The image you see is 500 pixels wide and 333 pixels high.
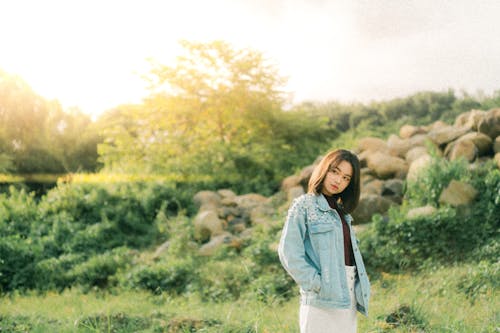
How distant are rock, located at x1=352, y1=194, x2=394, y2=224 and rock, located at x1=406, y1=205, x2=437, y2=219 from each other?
0.77 m

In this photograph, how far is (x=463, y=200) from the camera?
280 inches

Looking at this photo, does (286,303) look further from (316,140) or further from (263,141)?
(316,140)

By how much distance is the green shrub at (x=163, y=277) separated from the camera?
23.4 feet

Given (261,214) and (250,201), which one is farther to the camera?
(250,201)

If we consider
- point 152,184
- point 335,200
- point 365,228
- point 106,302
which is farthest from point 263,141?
point 335,200

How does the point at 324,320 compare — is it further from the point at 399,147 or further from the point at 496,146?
the point at 399,147

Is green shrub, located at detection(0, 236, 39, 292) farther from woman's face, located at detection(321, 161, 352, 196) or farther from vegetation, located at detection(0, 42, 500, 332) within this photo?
woman's face, located at detection(321, 161, 352, 196)

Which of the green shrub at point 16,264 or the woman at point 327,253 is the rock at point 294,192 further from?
the woman at point 327,253

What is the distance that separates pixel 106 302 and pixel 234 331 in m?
2.76

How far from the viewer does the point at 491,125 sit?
8.71m

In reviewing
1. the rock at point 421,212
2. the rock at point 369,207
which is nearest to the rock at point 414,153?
the rock at point 369,207

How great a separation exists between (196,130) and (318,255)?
12.2 metres

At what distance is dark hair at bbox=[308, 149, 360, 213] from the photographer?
8.66ft

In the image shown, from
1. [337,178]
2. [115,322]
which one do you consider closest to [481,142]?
[115,322]
